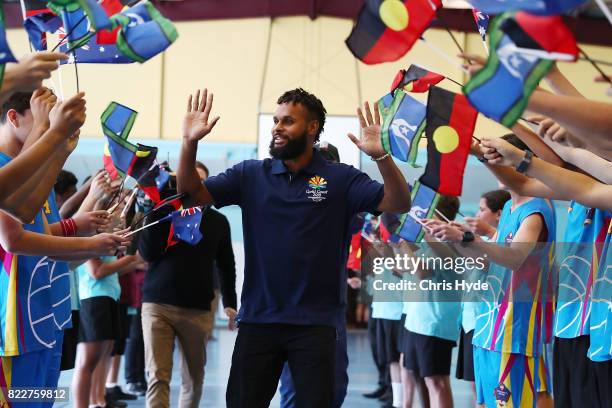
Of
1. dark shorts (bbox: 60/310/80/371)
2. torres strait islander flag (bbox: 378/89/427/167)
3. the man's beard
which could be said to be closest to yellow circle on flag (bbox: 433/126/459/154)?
torres strait islander flag (bbox: 378/89/427/167)

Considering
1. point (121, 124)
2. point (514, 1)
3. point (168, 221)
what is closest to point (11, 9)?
point (168, 221)

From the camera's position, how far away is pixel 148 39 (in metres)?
2.76

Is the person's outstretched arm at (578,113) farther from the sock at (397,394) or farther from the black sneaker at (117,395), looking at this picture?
the black sneaker at (117,395)

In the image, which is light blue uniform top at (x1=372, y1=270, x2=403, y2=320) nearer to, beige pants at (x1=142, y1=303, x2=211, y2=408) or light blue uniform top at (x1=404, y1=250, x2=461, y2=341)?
light blue uniform top at (x1=404, y1=250, x2=461, y2=341)

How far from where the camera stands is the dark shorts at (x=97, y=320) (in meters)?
5.79

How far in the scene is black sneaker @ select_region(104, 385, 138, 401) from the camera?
7.18 meters

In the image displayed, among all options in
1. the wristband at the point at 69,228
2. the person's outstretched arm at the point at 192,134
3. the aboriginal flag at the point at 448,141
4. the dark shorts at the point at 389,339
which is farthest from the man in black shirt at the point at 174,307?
the aboriginal flag at the point at 448,141

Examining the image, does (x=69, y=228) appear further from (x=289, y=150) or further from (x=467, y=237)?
(x=467, y=237)

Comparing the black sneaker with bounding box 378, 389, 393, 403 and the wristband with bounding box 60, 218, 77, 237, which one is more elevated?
the wristband with bounding box 60, 218, 77, 237

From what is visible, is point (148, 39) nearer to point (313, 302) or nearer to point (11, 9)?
point (313, 302)

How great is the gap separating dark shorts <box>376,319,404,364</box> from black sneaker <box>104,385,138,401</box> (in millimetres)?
2218

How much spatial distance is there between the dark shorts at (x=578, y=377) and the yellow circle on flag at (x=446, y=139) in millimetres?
1228

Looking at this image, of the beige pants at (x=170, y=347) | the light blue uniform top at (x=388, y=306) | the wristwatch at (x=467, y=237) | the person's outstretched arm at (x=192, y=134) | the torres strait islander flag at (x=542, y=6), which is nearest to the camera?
the torres strait islander flag at (x=542, y=6)

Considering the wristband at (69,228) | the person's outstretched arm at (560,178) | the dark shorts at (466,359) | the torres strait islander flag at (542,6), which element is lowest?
the dark shorts at (466,359)
